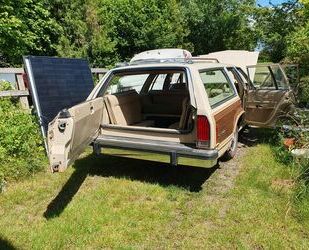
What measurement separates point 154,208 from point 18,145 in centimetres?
241

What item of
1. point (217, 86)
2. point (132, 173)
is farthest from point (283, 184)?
point (132, 173)

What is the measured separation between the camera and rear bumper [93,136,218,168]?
4.60 m

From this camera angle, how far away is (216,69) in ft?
19.2

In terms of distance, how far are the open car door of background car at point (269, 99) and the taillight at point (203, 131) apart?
7.29 feet

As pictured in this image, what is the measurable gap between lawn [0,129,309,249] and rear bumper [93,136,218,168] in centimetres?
45

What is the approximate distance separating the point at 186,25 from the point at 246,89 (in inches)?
782

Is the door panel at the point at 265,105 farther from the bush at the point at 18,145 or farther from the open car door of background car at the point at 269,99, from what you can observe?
the bush at the point at 18,145

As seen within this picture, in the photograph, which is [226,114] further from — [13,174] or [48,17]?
[48,17]

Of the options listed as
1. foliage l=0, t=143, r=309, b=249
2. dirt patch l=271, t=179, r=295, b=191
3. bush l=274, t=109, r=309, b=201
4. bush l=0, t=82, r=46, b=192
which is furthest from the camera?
bush l=0, t=82, r=46, b=192

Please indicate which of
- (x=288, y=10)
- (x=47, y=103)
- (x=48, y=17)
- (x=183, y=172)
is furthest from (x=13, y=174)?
(x=48, y=17)

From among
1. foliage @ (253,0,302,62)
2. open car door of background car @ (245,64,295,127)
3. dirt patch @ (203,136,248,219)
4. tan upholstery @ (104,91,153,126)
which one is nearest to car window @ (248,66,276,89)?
open car door of background car @ (245,64,295,127)

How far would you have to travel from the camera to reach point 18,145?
5.52 m

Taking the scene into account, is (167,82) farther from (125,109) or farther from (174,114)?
(125,109)

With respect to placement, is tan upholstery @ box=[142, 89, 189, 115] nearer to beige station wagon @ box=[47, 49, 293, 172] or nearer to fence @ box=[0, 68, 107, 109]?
beige station wagon @ box=[47, 49, 293, 172]
